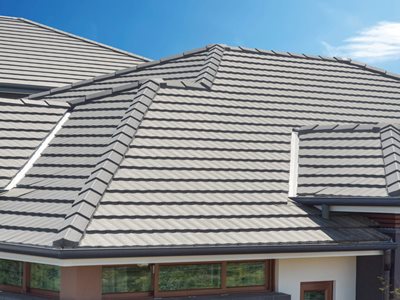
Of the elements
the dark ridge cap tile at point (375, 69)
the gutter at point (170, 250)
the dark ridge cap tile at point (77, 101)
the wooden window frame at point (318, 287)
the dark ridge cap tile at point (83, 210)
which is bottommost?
the wooden window frame at point (318, 287)

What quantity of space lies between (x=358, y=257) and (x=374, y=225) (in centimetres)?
55

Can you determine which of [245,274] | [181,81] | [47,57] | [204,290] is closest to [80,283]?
[204,290]

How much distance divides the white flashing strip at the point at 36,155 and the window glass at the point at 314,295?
4.75 meters

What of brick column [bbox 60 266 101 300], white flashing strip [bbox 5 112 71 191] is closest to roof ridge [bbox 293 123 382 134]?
white flashing strip [bbox 5 112 71 191]

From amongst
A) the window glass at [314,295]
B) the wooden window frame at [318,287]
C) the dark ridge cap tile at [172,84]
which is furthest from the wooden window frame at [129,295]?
the dark ridge cap tile at [172,84]

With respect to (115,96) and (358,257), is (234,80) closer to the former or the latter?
(115,96)

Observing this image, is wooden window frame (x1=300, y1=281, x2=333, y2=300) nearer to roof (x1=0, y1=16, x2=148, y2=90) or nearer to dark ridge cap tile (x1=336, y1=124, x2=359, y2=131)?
dark ridge cap tile (x1=336, y1=124, x2=359, y2=131)

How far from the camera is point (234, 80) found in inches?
578

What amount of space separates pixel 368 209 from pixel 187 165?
112 inches

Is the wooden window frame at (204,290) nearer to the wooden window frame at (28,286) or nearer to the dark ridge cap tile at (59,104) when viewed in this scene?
the wooden window frame at (28,286)

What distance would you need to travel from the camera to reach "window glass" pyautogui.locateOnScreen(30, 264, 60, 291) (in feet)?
29.3

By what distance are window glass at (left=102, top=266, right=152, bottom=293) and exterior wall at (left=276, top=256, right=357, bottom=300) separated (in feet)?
6.59

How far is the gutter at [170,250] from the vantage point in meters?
8.10

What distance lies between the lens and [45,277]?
912 cm
